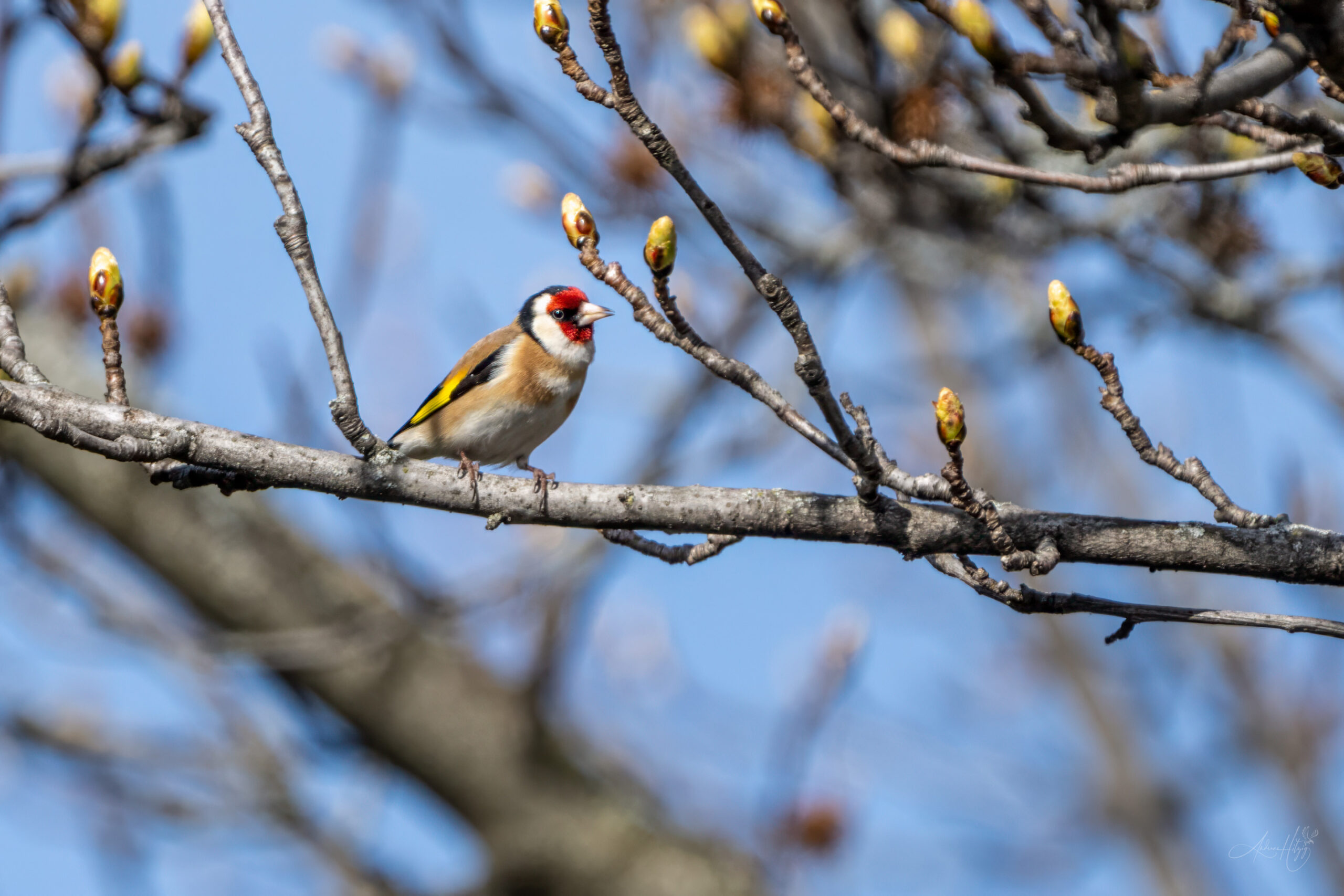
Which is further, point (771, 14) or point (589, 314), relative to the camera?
point (589, 314)

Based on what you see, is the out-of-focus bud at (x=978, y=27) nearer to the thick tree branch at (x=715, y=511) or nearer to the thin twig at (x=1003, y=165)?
the thin twig at (x=1003, y=165)

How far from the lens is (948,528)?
8.98ft

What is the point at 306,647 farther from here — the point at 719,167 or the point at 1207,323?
the point at 1207,323

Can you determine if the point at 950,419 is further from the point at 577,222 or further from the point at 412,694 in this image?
the point at 412,694

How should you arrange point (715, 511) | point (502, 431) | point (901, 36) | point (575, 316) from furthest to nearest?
1. point (575, 316)
2. point (502, 431)
3. point (901, 36)
4. point (715, 511)

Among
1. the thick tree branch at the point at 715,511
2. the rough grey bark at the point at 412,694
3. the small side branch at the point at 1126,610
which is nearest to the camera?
the small side branch at the point at 1126,610

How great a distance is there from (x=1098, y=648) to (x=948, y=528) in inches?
356

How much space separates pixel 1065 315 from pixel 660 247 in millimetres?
895

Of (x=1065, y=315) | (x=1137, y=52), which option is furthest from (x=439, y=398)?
(x=1137, y=52)

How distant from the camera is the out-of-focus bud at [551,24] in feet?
8.32

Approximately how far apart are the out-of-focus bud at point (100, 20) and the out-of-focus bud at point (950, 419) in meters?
3.03

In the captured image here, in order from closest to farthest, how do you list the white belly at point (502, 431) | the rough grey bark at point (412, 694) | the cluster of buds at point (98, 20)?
the cluster of buds at point (98, 20)
the white belly at point (502, 431)
the rough grey bark at point (412, 694)

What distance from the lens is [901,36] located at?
4.34 metres

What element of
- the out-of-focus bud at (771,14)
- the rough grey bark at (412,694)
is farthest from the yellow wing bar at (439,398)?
the out-of-focus bud at (771,14)
